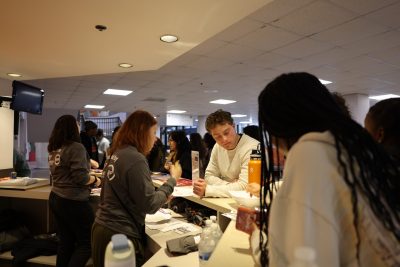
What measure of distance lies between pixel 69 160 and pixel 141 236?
1.02 meters

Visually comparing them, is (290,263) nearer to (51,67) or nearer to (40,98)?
(51,67)

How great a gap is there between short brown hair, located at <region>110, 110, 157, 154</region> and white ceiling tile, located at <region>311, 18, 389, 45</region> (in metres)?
2.60

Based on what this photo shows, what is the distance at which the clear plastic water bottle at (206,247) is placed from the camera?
1.33 meters

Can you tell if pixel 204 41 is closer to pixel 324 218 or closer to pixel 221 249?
pixel 221 249

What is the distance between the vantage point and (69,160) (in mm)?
2426

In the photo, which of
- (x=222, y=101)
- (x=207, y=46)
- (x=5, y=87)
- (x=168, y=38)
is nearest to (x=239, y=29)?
(x=207, y=46)

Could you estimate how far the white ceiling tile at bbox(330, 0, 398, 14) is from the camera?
2676 mm

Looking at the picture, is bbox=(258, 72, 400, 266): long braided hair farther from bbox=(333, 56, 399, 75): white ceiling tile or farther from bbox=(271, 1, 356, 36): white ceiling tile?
bbox=(333, 56, 399, 75): white ceiling tile

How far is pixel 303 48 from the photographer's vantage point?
395 centimetres

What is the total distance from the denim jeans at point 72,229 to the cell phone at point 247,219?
5.48 ft

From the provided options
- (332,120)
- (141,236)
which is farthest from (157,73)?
(332,120)

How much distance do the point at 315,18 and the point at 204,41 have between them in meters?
1.17

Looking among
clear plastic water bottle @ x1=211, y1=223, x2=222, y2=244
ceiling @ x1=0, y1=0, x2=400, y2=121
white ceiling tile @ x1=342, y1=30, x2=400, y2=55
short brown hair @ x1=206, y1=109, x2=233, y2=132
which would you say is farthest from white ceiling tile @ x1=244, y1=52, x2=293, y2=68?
clear plastic water bottle @ x1=211, y1=223, x2=222, y2=244

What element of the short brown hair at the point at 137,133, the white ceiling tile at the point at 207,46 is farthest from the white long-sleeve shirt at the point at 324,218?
the white ceiling tile at the point at 207,46
